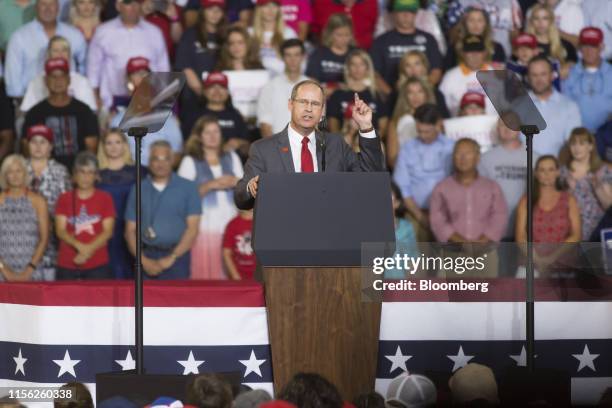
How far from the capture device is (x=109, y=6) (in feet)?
38.9

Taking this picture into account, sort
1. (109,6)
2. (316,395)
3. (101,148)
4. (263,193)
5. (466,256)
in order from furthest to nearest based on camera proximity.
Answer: (109,6), (101,148), (466,256), (263,193), (316,395)

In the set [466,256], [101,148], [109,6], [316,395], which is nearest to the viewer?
[316,395]

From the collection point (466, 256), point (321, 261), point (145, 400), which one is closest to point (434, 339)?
point (466, 256)

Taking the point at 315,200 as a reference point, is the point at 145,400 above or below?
below

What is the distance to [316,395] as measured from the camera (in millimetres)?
4730

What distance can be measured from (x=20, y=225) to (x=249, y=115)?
2194mm

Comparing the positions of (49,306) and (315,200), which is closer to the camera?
(315,200)

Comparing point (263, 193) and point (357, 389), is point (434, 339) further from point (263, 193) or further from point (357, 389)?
point (263, 193)

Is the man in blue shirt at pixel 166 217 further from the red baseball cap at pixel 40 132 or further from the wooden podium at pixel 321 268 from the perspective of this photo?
the wooden podium at pixel 321 268

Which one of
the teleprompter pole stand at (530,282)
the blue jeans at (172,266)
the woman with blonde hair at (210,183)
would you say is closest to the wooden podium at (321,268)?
the teleprompter pole stand at (530,282)

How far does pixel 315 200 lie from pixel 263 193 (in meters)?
0.24

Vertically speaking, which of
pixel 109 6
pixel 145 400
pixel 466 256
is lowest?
Result: pixel 145 400

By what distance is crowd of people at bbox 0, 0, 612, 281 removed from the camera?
1010 cm

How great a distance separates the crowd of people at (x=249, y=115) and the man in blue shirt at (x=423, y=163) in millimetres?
11
